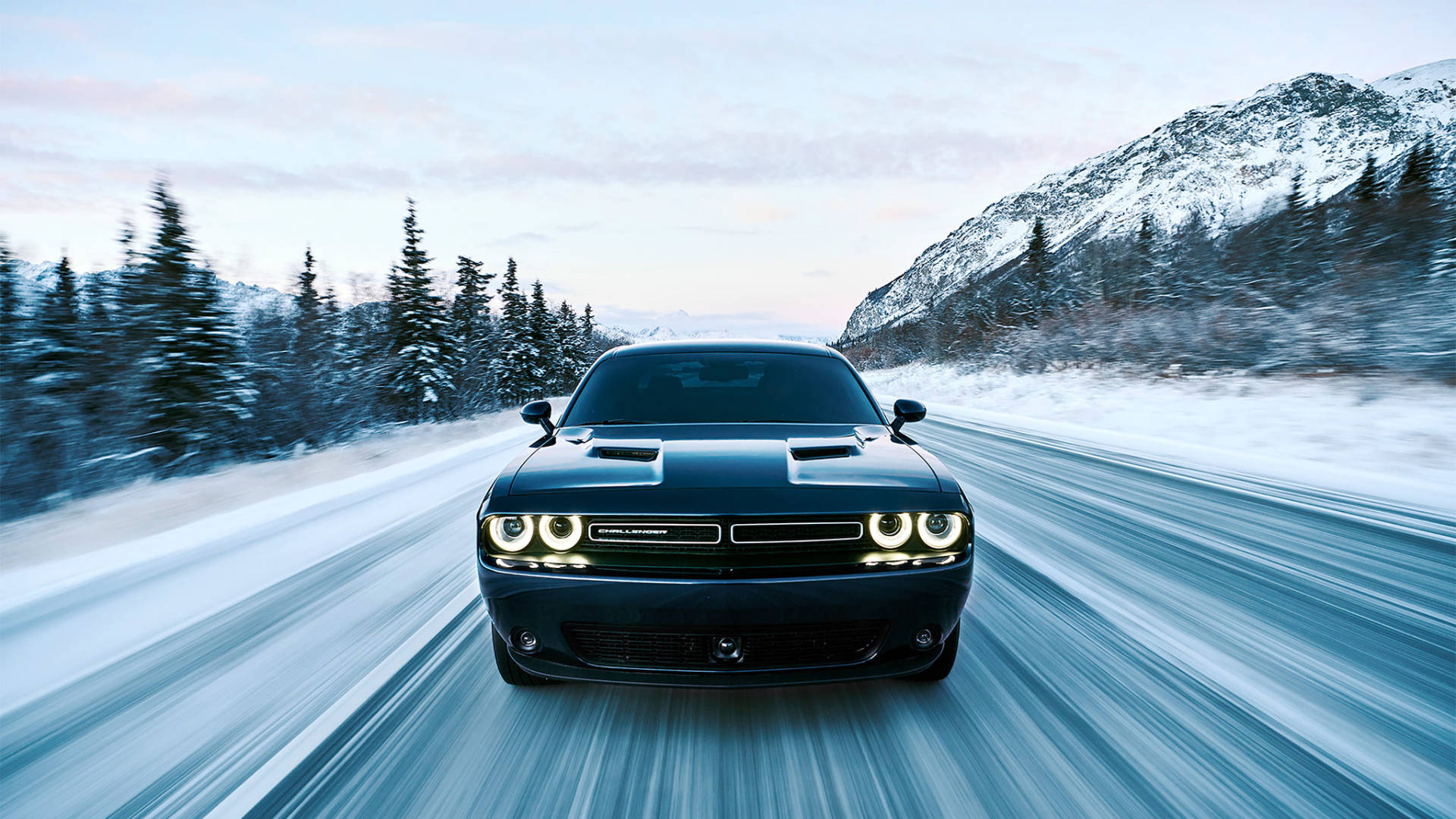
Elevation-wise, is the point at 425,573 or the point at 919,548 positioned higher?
the point at 919,548

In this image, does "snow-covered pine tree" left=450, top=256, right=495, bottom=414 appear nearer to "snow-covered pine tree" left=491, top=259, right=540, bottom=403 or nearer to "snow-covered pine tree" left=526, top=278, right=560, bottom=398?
"snow-covered pine tree" left=491, top=259, right=540, bottom=403

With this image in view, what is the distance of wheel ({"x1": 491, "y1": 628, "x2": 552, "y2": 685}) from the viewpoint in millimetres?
2565

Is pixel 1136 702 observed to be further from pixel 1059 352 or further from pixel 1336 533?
pixel 1059 352

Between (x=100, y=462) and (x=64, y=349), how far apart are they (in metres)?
1.77

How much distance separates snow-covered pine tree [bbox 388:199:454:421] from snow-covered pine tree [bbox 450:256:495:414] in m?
1.83

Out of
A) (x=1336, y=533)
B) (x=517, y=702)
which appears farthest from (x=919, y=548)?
(x=1336, y=533)

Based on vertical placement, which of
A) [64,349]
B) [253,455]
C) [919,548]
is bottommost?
[253,455]

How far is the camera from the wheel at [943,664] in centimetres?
255

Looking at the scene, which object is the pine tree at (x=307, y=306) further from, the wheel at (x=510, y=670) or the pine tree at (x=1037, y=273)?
the pine tree at (x=1037, y=273)

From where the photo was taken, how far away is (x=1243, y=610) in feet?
11.3

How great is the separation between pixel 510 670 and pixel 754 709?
0.94 meters

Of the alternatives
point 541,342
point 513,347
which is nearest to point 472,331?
point 513,347

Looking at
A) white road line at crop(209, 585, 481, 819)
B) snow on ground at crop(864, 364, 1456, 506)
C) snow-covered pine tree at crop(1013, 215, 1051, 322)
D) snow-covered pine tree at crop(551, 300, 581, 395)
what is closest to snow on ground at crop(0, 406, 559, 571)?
white road line at crop(209, 585, 481, 819)

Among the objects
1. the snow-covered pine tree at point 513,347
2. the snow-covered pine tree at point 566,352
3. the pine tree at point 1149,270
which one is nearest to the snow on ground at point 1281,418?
the pine tree at point 1149,270
